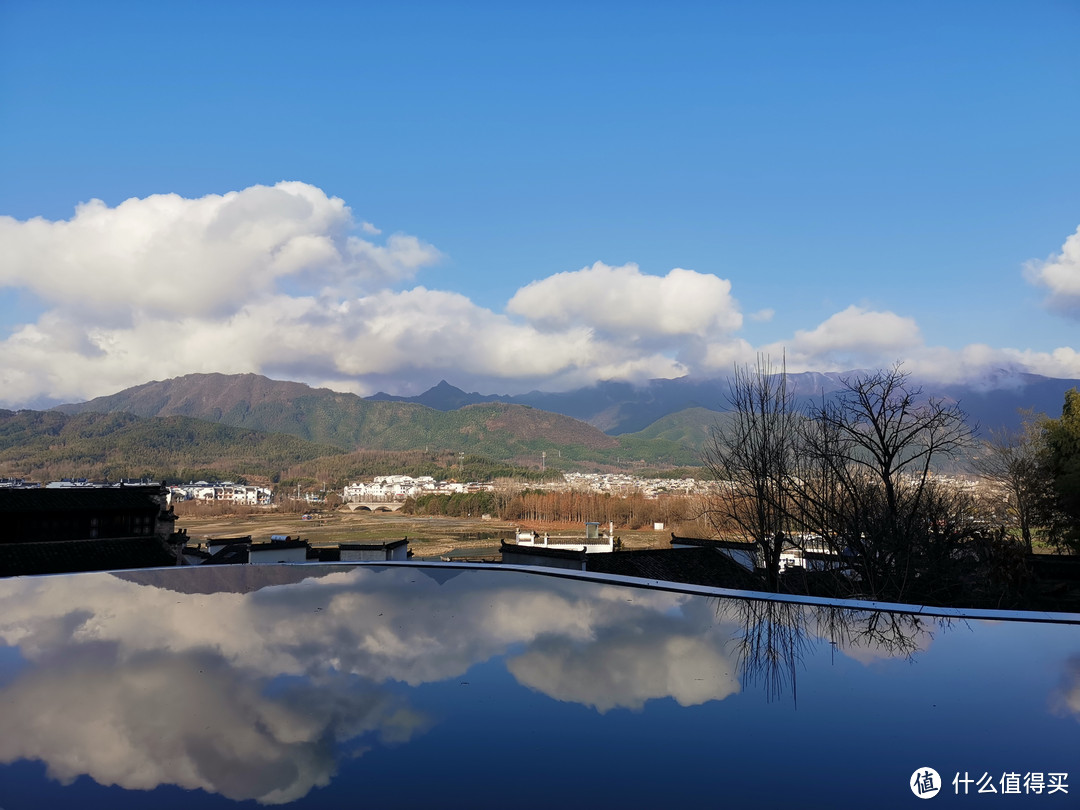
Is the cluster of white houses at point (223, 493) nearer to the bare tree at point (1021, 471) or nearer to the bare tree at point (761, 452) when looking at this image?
the bare tree at point (1021, 471)

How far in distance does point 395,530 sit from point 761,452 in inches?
1550

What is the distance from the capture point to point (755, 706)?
6.54 feet

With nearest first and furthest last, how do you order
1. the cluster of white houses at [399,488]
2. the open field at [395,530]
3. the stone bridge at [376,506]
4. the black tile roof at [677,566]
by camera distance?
1. the black tile roof at [677,566]
2. the open field at [395,530]
3. the stone bridge at [376,506]
4. the cluster of white houses at [399,488]

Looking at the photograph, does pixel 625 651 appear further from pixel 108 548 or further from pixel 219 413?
pixel 219 413

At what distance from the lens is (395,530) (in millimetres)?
44812

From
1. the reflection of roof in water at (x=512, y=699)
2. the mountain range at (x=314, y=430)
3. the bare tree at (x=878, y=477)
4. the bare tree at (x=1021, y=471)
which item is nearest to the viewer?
the reflection of roof in water at (x=512, y=699)

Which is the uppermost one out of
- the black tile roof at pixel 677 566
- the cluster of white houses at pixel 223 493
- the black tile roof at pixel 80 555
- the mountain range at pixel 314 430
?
the mountain range at pixel 314 430

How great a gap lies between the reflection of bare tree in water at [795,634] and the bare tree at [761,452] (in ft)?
15.3

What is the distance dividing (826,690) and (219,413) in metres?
175

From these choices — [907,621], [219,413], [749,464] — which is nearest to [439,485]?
[749,464]

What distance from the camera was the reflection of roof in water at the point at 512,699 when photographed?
60.4 inches

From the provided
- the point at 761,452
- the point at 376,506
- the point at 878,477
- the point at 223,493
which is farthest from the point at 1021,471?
the point at 223,493

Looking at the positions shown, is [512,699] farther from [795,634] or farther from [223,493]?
[223,493]

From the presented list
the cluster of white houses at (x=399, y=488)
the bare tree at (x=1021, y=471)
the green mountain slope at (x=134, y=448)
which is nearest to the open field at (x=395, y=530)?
the cluster of white houses at (x=399, y=488)
